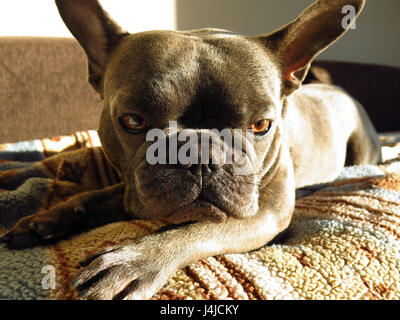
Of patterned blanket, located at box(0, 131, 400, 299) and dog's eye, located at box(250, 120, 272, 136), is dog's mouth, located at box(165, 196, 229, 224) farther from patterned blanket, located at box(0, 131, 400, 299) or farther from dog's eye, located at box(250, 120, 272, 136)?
dog's eye, located at box(250, 120, 272, 136)

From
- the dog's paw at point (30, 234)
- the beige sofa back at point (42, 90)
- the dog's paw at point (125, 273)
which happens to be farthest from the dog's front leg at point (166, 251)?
the beige sofa back at point (42, 90)

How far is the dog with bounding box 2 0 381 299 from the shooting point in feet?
3.51

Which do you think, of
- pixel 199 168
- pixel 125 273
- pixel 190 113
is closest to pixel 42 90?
pixel 190 113

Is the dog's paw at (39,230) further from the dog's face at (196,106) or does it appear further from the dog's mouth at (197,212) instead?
the dog's mouth at (197,212)

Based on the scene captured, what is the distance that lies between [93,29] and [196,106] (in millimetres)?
629

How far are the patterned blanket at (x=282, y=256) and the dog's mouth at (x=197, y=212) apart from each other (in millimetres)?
124

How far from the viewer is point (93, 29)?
1532mm

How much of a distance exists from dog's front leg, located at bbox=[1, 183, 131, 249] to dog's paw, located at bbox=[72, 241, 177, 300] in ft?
1.05

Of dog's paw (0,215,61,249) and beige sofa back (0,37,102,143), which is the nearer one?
dog's paw (0,215,61,249)

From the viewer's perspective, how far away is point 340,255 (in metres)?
1.16

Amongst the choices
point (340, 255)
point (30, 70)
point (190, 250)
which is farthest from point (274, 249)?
point (30, 70)

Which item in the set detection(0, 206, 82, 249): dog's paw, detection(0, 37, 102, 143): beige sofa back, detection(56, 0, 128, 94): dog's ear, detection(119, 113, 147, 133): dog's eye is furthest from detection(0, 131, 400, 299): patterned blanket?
detection(0, 37, 102, 143): beige sofa back

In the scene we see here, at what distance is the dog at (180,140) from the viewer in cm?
107
